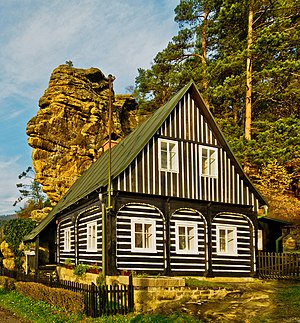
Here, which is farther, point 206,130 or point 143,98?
point 143,98

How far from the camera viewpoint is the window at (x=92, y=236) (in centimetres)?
1959

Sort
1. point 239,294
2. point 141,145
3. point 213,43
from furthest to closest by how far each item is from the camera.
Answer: point 213,43 < point 141,145 < point 239,294

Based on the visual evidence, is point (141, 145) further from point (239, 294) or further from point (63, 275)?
point (63, 275)

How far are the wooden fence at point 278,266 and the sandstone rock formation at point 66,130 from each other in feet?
92.1

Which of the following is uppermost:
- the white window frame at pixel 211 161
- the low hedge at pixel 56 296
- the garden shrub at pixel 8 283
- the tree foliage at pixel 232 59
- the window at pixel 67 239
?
the tree foliage at pixel 232 59

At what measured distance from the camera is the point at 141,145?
1827 cm

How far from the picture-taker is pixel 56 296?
14.4 metres

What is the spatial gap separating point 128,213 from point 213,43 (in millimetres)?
26498

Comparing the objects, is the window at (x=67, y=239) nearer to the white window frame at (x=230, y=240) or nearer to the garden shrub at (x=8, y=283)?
the garden shrub at (x=8, y=283)

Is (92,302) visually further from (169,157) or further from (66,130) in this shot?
(66,130)

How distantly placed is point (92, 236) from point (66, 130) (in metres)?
29.0

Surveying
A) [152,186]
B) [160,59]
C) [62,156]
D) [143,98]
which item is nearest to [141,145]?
[152,186]

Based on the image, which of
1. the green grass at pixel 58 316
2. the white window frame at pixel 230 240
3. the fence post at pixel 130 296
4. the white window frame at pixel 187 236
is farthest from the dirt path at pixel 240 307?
the white window frame at pixel 230 240

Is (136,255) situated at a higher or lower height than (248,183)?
lower
